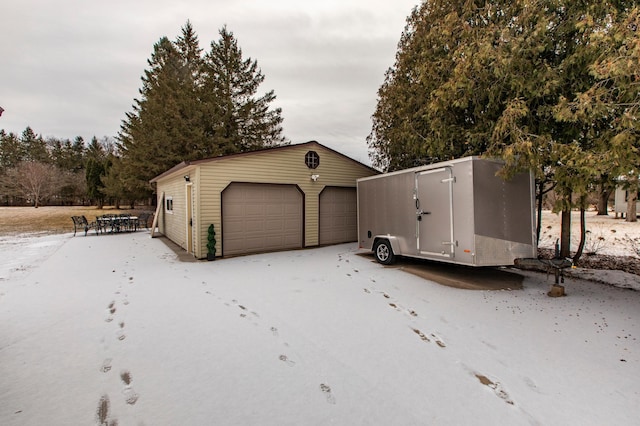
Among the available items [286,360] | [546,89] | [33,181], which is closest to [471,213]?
[546,89]

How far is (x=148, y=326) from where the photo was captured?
3.86 metres

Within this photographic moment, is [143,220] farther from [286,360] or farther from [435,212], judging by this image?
[286,360]

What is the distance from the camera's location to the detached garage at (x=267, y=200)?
8.65 metres

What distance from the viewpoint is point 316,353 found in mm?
3133

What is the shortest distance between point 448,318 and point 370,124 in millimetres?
10485

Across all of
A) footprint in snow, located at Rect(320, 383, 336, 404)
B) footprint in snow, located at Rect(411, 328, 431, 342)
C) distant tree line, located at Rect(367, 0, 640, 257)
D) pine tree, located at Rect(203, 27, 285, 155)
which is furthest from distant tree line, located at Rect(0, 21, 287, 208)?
footprint in snow, located at Rect(320, 383, 336, 404)

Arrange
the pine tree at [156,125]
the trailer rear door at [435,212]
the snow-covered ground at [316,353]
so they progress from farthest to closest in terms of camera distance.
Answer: the pine tree at [156,125]
the trailer rear door at [435,212]
the snow-covered ground at [316,353]

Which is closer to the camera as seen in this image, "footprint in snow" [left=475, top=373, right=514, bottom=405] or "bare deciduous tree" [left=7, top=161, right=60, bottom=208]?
"footprint in snow" [left=475, top=373, right=514, bottom=405]

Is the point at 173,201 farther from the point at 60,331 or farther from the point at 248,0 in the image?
the point at 60,331

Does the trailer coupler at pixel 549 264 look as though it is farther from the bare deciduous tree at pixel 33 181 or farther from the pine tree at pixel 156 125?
the bare deciduous tree at pixel 33 181

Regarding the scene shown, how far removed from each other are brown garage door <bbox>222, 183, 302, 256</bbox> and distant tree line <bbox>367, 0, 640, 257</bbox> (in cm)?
488

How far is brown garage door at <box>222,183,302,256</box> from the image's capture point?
902cm

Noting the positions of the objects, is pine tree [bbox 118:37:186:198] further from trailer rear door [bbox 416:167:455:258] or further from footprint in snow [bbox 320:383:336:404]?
footprint in snow [bbox 320:383:336:404]

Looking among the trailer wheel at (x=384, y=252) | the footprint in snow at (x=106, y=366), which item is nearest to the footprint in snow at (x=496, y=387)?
the footprint in snow at (x=106, y=366)
